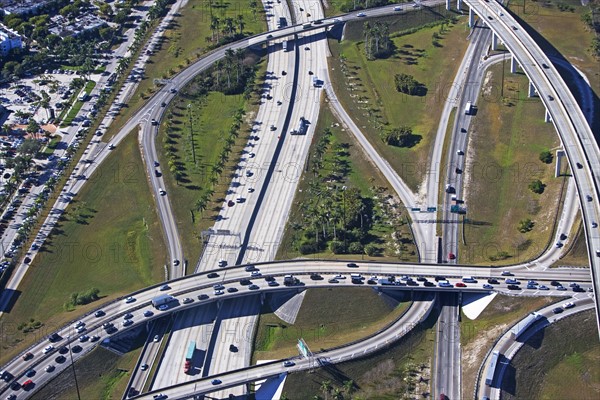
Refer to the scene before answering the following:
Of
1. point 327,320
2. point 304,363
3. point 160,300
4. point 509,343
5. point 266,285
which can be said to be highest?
point 266,285

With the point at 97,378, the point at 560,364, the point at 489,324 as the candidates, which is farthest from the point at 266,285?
the point at 560,364

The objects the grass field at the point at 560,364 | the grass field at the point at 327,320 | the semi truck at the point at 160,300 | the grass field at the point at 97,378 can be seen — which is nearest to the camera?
the grass field at the point at 560,364

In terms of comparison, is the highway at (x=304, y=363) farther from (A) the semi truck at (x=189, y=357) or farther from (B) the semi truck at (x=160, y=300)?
(B) the semi truck at (x=160, y=300)

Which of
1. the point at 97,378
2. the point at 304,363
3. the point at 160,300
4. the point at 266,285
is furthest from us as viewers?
the point at 266,285

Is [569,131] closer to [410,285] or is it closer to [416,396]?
[410,285]

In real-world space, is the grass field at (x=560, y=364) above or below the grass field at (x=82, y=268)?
below

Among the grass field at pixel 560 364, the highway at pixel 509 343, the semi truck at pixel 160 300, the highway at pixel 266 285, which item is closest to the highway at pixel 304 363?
the highway at pixel 266 285

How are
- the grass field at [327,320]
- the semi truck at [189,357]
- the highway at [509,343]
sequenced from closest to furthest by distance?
1. the highway at [509,343]
2. the semi truck at [189,357]
3. the grass field at [327,320]

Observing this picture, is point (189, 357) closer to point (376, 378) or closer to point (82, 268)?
point (376, 378)
